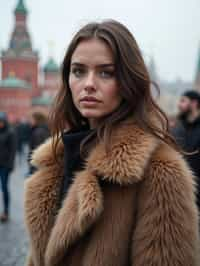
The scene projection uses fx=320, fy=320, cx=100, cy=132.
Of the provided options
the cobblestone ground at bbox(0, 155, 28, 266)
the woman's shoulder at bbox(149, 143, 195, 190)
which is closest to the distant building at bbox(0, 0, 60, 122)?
the cobblestone ground at bbox(0, 155, 28, 266)

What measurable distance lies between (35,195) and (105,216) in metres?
0.45

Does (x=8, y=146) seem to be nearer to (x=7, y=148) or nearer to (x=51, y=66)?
(x=7, y=148)

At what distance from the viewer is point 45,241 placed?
149cm

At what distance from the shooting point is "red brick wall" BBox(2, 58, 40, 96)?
43.2 meters

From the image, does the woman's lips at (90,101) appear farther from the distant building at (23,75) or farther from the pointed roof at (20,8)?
the pointed roof at (20,8)

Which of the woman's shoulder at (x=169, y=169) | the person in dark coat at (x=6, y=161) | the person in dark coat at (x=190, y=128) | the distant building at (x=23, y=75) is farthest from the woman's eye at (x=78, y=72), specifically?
the distant building at (x=23, y=75)

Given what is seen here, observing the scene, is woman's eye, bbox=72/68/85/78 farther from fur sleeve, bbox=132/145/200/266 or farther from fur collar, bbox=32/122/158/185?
fur sleeve, bbox=132/145/200/266

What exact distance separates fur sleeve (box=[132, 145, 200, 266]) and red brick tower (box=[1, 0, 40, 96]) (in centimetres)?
4355

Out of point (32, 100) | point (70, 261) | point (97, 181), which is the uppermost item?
point (97, 181)

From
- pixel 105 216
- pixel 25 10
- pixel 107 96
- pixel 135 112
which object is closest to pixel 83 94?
pixel 107 96

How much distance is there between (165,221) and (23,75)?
148ft

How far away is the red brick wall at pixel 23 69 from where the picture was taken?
1700 inches

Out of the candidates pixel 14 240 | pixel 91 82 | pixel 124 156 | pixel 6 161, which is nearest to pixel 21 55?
pixel 6 161

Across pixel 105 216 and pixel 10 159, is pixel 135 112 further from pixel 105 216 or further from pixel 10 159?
pixel 10 159
